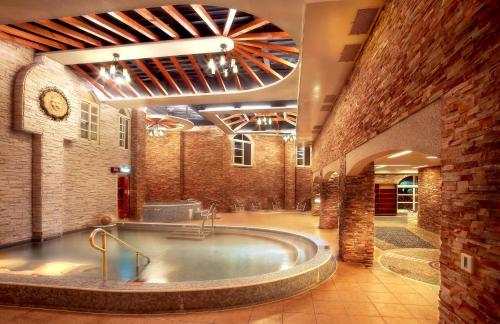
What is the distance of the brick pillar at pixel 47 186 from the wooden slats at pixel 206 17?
6533mm

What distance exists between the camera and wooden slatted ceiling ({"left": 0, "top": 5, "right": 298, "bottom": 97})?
610 centimetres

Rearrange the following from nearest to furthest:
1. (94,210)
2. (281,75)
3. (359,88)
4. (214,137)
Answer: (359,88) → (281,75) → (94,210) → (214,137)

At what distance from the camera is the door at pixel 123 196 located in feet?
42.6

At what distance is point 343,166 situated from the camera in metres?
6.81

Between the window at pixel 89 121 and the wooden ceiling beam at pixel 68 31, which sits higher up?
the wooden ceiling beam at pixel 68 31

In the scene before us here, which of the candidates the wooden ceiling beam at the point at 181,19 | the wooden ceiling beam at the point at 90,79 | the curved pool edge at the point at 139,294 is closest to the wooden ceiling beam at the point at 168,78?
the wooden ceiling beam at the point at 181,19

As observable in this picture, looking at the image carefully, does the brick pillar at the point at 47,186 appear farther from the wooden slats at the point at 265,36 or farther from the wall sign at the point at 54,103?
the wooden slats at the point at 265,36

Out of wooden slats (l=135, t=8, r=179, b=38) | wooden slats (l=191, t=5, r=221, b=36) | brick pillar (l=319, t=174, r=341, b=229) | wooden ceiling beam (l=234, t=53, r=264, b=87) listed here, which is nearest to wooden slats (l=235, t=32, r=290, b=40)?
wooden slats (l=191, t=5, r=221, b=36)

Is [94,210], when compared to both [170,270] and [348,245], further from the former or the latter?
[348,245]

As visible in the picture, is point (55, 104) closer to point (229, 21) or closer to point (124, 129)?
point (124, 129)

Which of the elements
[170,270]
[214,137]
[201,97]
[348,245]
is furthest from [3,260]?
[214,137]

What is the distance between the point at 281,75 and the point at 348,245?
230 inches

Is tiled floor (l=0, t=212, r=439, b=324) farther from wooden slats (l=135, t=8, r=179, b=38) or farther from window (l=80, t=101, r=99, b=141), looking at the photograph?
window (l=80, t=101, r=99, b=141)

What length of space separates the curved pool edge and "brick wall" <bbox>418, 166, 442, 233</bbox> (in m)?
9.82
